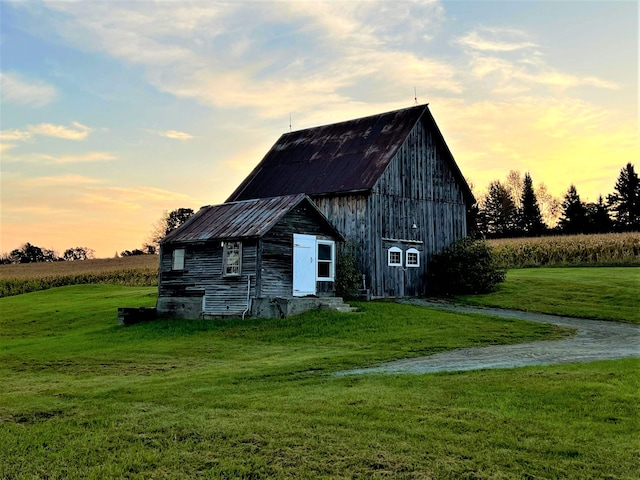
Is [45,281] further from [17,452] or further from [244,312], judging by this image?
[17,452]

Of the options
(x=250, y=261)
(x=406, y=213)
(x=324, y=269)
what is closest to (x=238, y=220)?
(x=250, y=261)

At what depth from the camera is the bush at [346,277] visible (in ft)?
97.6

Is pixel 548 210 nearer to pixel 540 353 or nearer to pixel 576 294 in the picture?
pixel 576 294

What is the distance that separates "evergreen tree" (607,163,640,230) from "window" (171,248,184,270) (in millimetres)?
67002

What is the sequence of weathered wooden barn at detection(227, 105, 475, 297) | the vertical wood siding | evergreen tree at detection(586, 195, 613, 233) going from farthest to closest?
1. evergreen tree at detection(586, 195, 613, 233)
2. weathered wooden barn at detection(227, 105, 475, 297)
3. the vertical wood siding

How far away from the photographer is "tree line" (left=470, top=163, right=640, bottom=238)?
258 feet

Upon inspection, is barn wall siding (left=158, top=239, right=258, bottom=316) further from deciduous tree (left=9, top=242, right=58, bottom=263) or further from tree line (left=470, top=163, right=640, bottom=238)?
deciduous tree (left=9, top=242, right=58, bottom=263)

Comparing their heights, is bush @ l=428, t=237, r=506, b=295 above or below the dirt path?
above

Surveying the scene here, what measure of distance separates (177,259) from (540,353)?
57.7 feet

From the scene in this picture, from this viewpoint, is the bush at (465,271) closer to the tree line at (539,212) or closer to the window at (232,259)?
the window at (232,259)

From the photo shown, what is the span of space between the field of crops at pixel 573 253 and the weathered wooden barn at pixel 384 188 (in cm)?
867

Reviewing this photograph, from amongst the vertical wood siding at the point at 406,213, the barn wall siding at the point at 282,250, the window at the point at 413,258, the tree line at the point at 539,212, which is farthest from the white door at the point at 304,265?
the tree line at the point at 539,212

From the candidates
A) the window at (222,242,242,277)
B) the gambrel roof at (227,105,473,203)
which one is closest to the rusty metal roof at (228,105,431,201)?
the gambrel roof at (227,105,473,203)

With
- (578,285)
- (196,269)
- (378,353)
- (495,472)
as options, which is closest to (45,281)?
(196,269)
